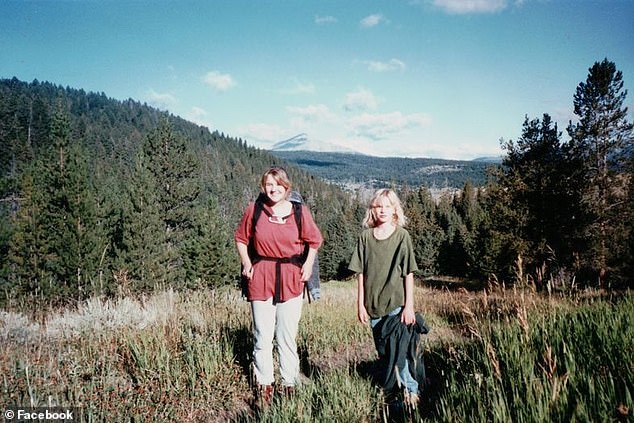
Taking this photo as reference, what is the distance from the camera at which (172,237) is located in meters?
32.3

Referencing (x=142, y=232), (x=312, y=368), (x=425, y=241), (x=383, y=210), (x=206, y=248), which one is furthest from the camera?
(x=425, y=241)

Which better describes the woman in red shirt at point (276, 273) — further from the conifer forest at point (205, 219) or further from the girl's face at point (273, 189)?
the conifer forest at point (205, 219)

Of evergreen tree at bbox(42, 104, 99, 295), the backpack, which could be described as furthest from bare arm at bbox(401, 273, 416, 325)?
evergreen tree at bbox(42, 104, 99, 295)

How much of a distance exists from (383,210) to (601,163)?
821 inches

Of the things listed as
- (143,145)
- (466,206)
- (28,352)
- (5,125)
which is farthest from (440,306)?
(5,125)

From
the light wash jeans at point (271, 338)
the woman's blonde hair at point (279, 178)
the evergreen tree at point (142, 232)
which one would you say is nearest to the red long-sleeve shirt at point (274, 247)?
the light wash jeans at point (271, 338)

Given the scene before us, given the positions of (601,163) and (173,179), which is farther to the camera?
(173,179)

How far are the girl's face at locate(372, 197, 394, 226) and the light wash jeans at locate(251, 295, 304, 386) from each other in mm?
1105

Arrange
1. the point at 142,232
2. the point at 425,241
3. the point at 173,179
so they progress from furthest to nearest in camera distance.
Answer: the point at 425,241
the point at 173,179
the point at 142,232

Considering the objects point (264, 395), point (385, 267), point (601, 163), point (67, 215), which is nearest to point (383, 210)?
point (385, 267)

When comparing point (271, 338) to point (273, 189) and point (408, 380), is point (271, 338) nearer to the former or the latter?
point (408, 380)

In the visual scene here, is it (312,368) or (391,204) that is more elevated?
(391,204)

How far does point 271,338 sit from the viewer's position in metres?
3.24

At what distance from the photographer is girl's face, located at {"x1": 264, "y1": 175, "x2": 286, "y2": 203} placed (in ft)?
10.8
